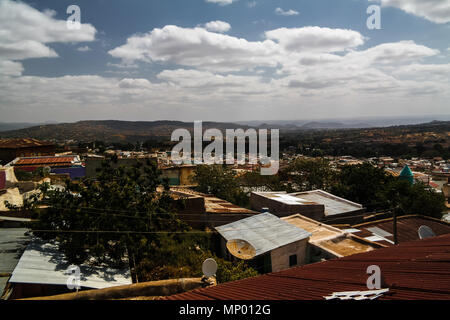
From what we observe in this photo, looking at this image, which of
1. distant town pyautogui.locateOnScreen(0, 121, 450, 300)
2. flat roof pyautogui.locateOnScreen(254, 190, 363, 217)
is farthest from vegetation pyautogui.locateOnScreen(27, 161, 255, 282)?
flat roof pyautogui.locateOnScreen(254, 190, 363, 217)

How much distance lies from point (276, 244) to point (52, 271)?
6.96m

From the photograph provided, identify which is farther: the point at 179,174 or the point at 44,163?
the point at 44,163

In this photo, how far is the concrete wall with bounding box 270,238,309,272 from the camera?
1103 cm

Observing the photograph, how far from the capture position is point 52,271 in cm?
704

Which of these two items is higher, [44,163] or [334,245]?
[44,163]

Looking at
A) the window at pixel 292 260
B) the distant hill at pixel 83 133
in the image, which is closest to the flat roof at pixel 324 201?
the window at pixel 292 260

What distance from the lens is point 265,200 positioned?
19109 millimetres

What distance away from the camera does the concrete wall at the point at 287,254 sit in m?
11.0

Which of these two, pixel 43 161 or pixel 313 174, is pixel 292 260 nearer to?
pixel 313 174

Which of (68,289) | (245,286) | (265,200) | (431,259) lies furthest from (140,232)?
(265,200)

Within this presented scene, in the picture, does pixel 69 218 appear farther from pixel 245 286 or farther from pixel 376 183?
pixel 376 183

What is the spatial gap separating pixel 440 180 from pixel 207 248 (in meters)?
47.6

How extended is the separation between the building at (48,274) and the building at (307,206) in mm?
10603

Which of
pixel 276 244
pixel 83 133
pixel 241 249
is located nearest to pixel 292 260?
pixel 276 244
